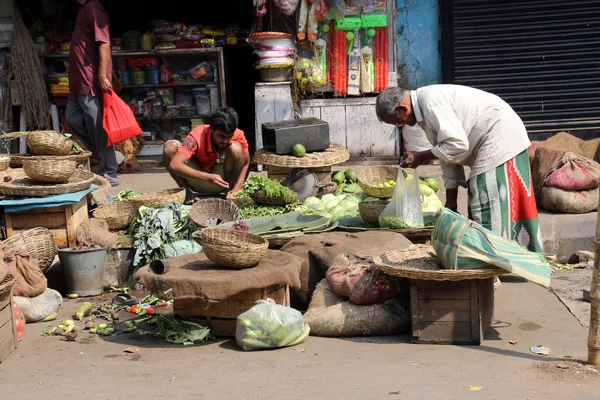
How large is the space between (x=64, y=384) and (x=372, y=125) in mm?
6173

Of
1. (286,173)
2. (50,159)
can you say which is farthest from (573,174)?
(50,159)

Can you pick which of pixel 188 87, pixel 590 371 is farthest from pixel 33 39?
pixel 590 371

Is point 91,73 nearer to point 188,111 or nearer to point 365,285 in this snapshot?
point 188,111

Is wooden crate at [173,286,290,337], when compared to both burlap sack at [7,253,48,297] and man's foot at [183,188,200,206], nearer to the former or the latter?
burlap sack at [7,253,48,297]

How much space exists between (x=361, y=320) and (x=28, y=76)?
7017mm

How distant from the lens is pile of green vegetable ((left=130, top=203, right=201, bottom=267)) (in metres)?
6.89

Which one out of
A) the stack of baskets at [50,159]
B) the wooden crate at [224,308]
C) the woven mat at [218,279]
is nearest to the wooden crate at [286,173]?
the stack of baskets at [50,159]

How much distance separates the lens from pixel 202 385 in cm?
472

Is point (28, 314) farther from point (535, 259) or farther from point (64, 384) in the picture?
point (535, 259)

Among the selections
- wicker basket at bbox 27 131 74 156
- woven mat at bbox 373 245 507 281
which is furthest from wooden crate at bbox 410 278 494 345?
wicker basket at bbox 27 131 74 156

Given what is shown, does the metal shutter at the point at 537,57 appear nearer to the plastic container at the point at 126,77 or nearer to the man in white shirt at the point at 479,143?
the plastic container at the point at 126,77

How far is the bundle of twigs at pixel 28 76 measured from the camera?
10.8 m

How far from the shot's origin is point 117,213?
765 cm

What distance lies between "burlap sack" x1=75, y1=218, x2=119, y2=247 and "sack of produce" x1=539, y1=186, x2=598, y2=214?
13.0 feet
